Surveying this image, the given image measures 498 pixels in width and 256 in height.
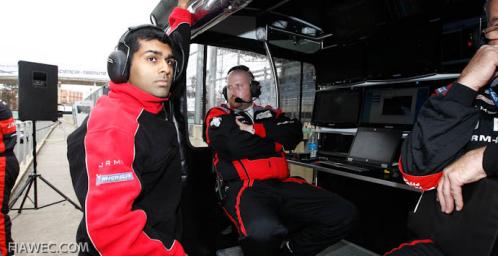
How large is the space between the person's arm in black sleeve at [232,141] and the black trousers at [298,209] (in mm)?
195

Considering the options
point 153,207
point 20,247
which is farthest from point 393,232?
point 20,247

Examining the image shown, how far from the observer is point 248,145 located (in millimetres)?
1873

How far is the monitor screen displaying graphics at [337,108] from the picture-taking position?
7.50ft

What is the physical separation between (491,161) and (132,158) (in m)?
1.09

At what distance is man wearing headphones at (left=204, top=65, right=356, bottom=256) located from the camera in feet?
5.93

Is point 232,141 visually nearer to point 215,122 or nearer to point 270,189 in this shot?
point 215,122

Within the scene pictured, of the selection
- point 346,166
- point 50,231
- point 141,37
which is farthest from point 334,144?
point 50,231

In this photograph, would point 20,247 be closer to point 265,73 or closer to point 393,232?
point 265,73

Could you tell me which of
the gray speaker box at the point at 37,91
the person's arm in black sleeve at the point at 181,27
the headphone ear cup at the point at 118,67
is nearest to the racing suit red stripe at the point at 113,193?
the headphone ear cup at the point at 118,67

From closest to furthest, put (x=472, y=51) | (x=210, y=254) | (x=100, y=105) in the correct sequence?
(x=100, y=105) < (x=472, y=51) < (x=210, y=254)

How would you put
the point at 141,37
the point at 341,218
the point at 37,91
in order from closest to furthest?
1. the point at 141,37
2. the point at 341,218
3. the point at 37,91

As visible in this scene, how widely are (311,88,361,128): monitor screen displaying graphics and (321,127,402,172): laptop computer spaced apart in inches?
8.2

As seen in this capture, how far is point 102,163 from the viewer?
2.73 feet

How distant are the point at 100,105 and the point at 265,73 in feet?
6.40
